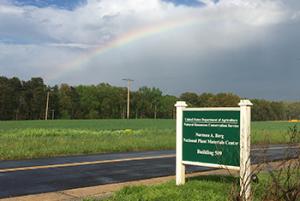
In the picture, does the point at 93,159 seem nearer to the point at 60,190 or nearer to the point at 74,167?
the point at 74,167

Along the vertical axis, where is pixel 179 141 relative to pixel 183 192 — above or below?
above

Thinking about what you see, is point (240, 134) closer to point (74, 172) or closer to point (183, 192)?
point (183, 192)

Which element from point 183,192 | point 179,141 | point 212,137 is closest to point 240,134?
point 212,137

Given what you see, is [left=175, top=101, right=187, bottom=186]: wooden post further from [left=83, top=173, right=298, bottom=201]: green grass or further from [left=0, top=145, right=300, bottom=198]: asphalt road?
[left=0, top=145, right=300, bottom=198]: asphalt road

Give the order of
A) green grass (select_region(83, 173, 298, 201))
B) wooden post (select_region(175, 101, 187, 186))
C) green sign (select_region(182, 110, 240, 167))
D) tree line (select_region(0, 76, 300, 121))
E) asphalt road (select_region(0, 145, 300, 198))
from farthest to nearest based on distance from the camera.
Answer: tree line (select_region(0, 76, 300, 121)), asphalt road (select_region(0, 145, 300, 198)), wooden post (select_region(175, 101, 187, 186)), green sign (select_region(182, 110, 240, 167)), green grass (select_region(83, 173, 298, 201))

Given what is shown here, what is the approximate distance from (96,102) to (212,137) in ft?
429

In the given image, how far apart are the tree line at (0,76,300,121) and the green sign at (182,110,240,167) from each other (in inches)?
4302

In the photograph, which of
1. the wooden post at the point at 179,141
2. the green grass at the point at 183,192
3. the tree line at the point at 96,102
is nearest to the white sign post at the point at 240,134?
the wooden post at the point at 179,141

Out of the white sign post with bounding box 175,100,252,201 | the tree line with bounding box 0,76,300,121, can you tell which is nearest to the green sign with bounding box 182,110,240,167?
the white sign post with bounding box 175,100,252,201

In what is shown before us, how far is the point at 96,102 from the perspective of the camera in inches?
5413

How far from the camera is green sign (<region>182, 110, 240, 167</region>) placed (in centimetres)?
749

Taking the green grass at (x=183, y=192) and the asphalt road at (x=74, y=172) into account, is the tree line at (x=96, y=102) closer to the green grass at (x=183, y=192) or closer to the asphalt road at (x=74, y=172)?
the asphalt road at (x=74, y=172)

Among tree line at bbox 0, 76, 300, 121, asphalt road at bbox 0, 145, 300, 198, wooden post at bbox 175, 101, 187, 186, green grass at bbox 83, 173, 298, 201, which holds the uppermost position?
tree line at bbox 0, 76, 300, 121

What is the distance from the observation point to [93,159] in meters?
14.6
